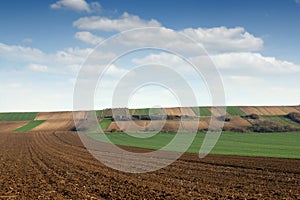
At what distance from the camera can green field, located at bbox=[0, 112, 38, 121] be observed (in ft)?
398

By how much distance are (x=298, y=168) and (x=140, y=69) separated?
42.1ft

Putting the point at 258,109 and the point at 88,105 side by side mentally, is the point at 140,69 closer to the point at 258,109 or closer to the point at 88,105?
the point at 88,105

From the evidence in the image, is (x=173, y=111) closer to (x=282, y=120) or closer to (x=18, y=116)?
(x=282, y=120)

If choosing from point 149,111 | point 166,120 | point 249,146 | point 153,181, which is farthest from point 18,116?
point 153,181

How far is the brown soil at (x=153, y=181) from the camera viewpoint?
16.1 meters

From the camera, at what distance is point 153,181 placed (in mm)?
19938

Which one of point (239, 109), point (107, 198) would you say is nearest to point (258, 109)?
point (239, 109)

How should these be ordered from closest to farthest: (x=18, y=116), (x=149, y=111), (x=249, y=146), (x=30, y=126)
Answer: (x=249, y=146)
(x=149, y=111)
(x=30, y=126)
(x=18, y=116)

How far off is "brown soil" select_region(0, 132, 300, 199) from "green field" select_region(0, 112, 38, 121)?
96.9 m

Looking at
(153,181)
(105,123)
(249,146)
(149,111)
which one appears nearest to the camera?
(153,181)

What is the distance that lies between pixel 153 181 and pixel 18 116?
11395 cm

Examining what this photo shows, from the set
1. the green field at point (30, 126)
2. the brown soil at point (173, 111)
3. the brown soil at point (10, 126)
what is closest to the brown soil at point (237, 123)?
the brown soil at point (173, 111)

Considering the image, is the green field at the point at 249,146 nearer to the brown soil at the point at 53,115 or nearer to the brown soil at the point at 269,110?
the brown soil at the point at 269,110

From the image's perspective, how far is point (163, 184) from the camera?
18.9 metres
